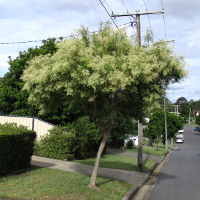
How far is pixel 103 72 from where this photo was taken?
652 cm

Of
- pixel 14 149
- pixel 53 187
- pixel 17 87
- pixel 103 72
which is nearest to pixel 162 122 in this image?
pixel 17 87

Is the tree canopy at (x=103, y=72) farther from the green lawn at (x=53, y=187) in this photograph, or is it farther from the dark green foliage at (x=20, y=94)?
the dark green foliage at (x=20, y=94)

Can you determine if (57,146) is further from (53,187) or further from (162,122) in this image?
(162,122)

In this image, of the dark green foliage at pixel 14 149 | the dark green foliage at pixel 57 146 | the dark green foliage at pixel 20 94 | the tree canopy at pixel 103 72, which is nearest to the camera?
the tree canopy at pixel 103 72

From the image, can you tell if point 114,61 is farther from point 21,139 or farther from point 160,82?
point 21,139

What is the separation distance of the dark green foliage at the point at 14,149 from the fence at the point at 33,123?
182 inches

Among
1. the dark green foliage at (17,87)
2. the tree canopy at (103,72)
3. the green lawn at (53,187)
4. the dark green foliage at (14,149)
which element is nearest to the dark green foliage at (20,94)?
the dark green foliage at (17,87)

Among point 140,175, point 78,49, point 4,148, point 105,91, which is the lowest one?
point 140,175

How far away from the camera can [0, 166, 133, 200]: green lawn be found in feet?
20.9

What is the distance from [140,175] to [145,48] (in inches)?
261

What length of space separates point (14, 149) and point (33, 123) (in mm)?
6027

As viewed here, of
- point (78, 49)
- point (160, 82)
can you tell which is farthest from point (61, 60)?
point (160, 82)

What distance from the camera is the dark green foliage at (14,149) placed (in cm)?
794

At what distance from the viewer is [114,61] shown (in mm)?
6879
